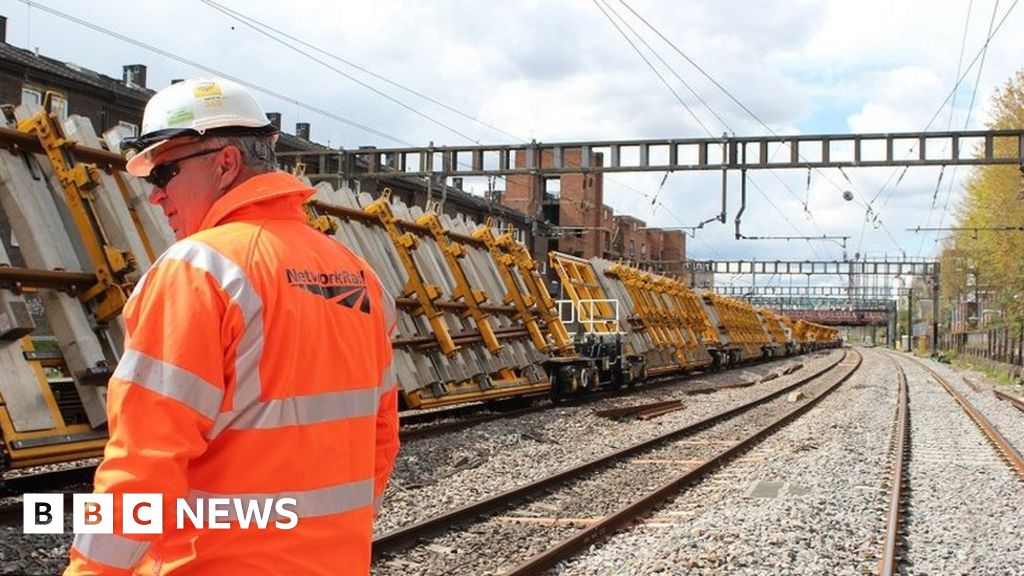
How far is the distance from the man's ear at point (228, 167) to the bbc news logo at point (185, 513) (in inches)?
27.6

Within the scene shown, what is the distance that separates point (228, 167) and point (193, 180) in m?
0.08

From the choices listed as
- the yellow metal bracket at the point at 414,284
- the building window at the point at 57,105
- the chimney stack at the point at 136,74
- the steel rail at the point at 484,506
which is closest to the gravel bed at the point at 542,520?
the steel rail at the point at 484,506

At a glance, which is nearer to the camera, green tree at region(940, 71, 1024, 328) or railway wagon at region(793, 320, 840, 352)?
green tree at region(940, 71, 1024, 328)

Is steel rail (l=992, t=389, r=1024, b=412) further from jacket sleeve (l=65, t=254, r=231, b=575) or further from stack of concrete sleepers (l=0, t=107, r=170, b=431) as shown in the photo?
jacket sleeve (l=65, t=254, r=231, b=575)

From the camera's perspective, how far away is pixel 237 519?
68.3 inches

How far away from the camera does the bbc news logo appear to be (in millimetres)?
1646

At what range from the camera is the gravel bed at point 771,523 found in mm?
6398

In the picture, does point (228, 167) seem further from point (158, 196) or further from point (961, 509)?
point (961, 509)

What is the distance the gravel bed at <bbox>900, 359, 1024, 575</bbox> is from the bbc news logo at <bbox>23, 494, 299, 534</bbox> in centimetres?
614

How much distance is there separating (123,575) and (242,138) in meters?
0.95

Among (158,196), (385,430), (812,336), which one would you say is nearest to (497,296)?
(385,430)

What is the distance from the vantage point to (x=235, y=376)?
5.80 feet

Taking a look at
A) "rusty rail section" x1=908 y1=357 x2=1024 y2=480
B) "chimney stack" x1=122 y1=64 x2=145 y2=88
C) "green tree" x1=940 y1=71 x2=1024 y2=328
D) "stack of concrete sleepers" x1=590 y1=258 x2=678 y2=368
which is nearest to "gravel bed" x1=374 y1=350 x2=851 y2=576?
"rusty rail section" x1=908 y1=357 x2=1024 y2=480

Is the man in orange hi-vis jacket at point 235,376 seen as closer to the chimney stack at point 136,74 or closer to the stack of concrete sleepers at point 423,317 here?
the stack of concrete sleepers at point 423,317
